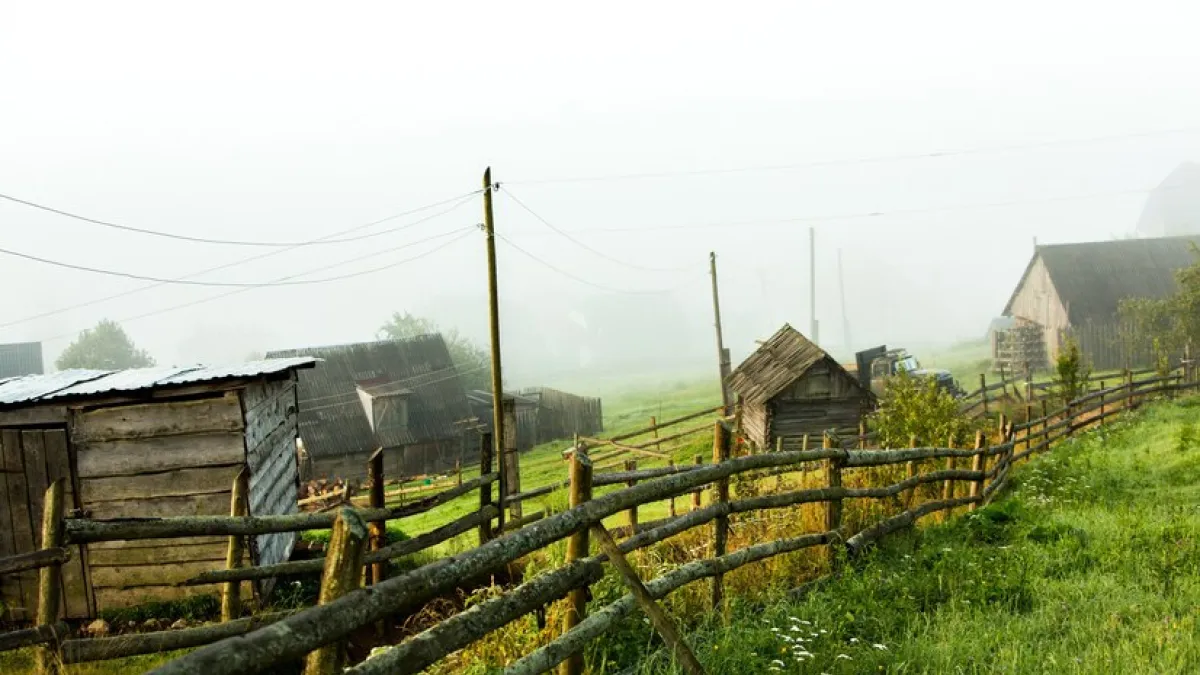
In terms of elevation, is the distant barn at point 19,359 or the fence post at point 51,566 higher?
the distant barn at point 19,359

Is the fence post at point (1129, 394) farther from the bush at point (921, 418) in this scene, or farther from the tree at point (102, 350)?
the tree at point (102, 350)

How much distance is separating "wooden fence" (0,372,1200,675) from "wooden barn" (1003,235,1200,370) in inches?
1518

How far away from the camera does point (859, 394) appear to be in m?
24.6

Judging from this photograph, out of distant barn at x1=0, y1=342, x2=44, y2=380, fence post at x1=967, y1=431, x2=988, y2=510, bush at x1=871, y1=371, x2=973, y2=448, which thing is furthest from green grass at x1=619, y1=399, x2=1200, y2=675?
distant barn at x1=0, y1=342, x2=44, y2=380

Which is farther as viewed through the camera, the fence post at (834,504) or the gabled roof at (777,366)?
the gabled roof at (777,366)

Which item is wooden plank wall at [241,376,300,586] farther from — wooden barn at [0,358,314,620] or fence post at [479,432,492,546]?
fence post at [479,432,492,546]

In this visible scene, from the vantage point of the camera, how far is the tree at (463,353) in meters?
51.2

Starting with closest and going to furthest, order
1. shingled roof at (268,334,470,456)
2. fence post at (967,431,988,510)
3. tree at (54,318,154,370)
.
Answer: fence post at (967,431,988,510) < shingled roof at (268,334,470,456) < tree at (54,318,154,370)

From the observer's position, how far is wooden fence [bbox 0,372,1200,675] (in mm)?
2670

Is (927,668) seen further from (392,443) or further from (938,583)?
(392,443)

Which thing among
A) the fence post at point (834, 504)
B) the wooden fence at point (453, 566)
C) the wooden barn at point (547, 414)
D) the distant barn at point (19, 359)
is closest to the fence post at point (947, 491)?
the wooden fence at point (453, 566)

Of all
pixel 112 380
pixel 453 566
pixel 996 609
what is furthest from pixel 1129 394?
pixel 453 566

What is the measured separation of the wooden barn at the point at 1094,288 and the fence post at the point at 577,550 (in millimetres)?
41895

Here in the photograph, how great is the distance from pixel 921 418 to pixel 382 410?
2629cm
